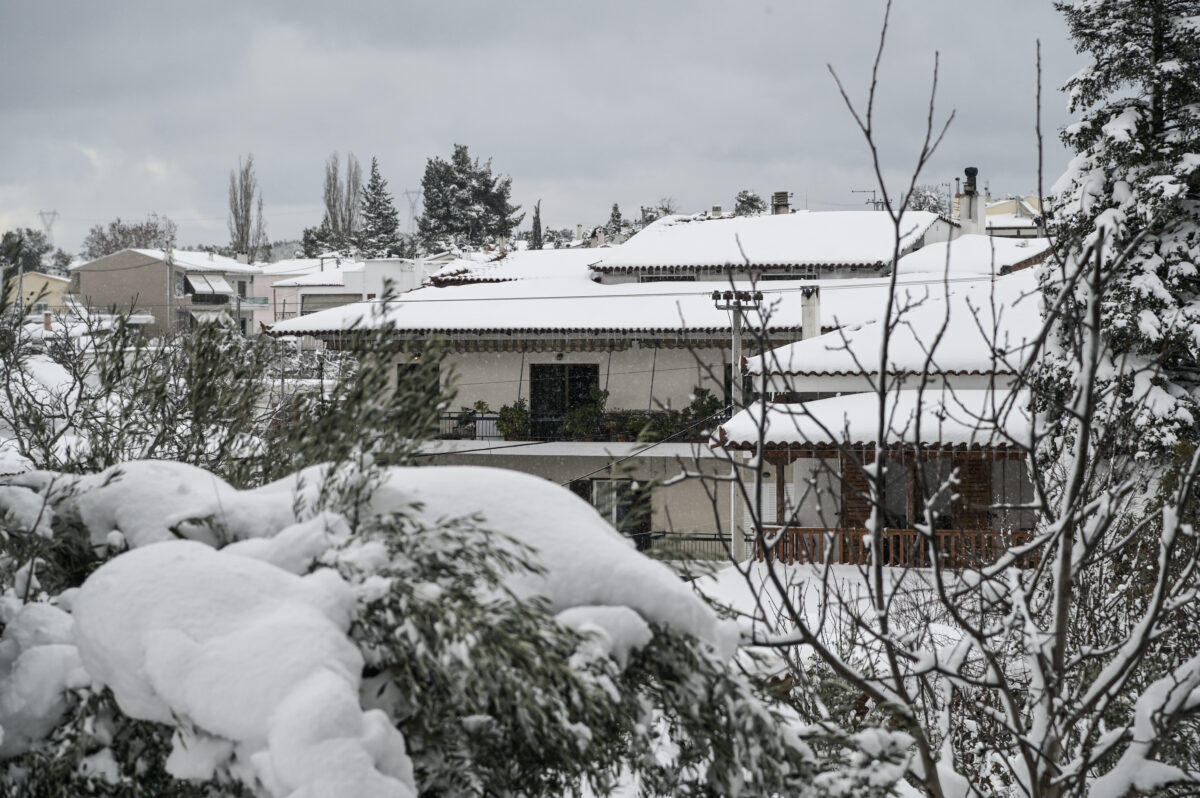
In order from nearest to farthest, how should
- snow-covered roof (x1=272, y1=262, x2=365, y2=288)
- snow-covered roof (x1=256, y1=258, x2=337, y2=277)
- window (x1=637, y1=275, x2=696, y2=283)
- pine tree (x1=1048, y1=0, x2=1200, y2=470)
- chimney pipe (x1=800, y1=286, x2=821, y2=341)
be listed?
pine tree (x1=1048, y1=0, x2=1200, y2=470)
chimney pipe (x1=800, y1=286, x2=821, y2=341)
window (x1=637, y1=275, x2=696, y2=283)
snow-covered roof (x1=272, y1=262, x2=365, y2=288)
snow-covered roof (x1=256, y1=258, x2=337, y2=277)

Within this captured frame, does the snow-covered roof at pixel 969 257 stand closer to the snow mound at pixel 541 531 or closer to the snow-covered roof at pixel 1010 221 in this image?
the snow-covered roof at pixel 1010 221

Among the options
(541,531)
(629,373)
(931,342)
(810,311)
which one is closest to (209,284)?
(629,373)

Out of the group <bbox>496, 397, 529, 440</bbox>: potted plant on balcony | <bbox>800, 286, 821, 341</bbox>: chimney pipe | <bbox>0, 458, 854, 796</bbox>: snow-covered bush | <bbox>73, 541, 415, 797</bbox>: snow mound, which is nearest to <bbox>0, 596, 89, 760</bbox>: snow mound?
<bbox>0, 458, 854, 796</bbox>: snow-covered bush

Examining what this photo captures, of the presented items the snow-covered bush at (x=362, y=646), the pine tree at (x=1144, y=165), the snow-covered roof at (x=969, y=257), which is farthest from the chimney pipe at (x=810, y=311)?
the snow-covered bush at (x=362, y=646)

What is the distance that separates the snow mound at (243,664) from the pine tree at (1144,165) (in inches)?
452

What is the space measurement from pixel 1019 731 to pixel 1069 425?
8487mm

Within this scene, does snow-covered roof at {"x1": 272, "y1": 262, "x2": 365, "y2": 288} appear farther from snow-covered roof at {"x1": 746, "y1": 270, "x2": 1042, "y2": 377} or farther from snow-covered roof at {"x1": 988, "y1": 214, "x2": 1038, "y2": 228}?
snow-covered roof at {"x1": 746, "y1": 270, "x2": 1042, "y2": 377}

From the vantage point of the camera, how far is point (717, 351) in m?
22.0

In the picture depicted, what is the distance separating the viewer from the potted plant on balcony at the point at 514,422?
23156 mm

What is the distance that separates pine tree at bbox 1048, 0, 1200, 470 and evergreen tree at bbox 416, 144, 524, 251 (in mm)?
41755

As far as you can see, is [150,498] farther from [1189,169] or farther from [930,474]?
[930,474]

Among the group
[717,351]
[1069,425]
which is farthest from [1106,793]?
[717,351]

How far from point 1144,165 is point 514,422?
45.2ft

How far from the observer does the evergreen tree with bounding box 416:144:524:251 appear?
176 feet
